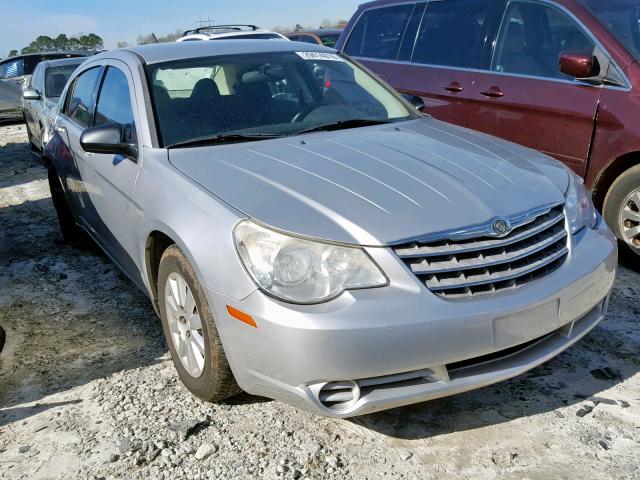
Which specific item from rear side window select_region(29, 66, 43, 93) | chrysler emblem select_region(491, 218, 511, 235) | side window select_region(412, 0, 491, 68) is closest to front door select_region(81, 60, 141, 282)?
chrysler emblem select_region(491, 218, 511, 235)

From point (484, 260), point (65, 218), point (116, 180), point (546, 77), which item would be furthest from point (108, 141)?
point (546, 77)

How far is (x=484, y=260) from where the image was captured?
2.35 meters

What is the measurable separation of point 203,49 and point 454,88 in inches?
85.4

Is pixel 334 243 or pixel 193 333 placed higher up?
pixel 334 243

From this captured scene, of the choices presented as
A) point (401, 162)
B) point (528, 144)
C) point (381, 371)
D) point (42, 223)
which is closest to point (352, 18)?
point (528, 144)

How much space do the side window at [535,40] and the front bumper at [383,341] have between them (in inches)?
99.2

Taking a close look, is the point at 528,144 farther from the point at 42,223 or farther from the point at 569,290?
the point at 42,223

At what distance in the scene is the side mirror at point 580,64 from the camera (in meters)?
4.07

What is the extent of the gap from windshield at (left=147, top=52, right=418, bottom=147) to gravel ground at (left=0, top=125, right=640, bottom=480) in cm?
121

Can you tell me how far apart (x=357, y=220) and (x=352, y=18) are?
4.59 meters

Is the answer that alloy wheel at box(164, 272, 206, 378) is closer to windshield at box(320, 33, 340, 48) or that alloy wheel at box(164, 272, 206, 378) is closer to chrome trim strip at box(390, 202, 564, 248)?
chrome trim strip at box(390, 202, 564, 248)

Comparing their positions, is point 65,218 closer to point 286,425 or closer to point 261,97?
point 261,97

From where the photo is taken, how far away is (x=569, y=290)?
2.50 meters

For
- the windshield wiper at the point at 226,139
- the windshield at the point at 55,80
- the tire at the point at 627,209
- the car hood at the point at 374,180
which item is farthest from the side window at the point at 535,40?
the windshield at the point at 55,80
